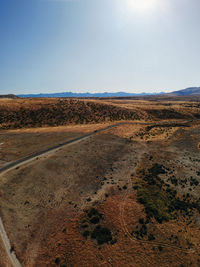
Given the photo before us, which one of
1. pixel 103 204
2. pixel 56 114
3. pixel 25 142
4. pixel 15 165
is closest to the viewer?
pixel 103 204

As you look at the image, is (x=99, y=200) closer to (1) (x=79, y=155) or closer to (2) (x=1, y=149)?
(1) (x=79, y=155)

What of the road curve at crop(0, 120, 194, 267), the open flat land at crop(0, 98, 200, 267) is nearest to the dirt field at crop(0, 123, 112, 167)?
the open flat land at crop(0, 98, 200, 267)

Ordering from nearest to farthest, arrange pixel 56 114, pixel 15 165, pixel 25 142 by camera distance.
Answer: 1. pixel 15 165
2. pixel 25 142
3. pixel 56 114

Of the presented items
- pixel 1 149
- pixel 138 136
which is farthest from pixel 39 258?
pixel 138 136

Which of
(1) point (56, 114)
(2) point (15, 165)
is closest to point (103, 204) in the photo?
(2) point (15, 165)

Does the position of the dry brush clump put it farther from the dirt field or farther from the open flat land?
the open flat land

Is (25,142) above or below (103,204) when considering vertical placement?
above

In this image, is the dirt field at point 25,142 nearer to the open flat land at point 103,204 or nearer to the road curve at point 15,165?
the open flat land at point 103,204

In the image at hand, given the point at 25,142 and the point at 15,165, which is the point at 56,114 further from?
the point at 15,165

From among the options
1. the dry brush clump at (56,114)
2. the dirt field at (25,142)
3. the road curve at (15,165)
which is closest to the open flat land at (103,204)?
the dirt field at (25,142)

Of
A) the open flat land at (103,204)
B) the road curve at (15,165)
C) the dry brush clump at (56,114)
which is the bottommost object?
the open flat land at (103,204)
